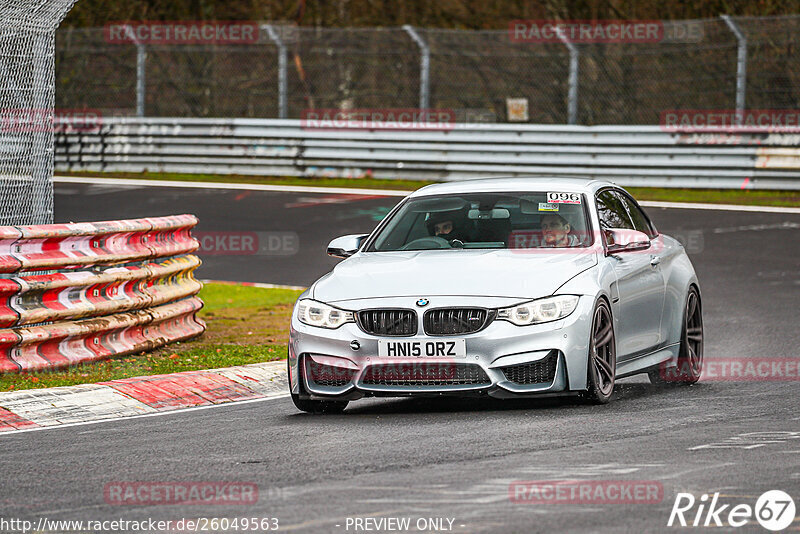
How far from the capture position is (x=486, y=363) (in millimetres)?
8664

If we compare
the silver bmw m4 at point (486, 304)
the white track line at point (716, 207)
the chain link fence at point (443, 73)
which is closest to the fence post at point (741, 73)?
the chain link fence at point (443, 73)

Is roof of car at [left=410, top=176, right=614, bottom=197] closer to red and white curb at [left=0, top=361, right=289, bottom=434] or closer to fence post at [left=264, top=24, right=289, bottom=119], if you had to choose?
red and white curb at [left=0, top=361, right=289, bottom=434]

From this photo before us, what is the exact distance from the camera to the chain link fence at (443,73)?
82.5ft

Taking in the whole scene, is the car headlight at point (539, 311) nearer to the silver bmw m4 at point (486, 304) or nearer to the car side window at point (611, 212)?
the silver bmw m4 at point (486, 304)

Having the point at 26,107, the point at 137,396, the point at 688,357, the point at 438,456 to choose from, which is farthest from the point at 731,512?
the point at 26,107

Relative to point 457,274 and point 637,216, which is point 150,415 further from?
point 637,216

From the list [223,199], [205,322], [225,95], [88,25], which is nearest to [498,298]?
[205,322]

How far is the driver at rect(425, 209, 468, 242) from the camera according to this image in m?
9.96

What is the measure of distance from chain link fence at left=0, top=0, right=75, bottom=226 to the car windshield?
336cm

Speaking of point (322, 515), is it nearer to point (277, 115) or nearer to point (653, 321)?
point (653, 321)

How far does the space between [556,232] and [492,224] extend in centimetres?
43

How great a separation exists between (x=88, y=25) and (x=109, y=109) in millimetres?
7793

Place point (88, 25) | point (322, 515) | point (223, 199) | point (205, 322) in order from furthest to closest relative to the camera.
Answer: point (88, 25), point (223, 199), point (205, 322), point (322, 515)

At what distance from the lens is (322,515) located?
20.0ft
